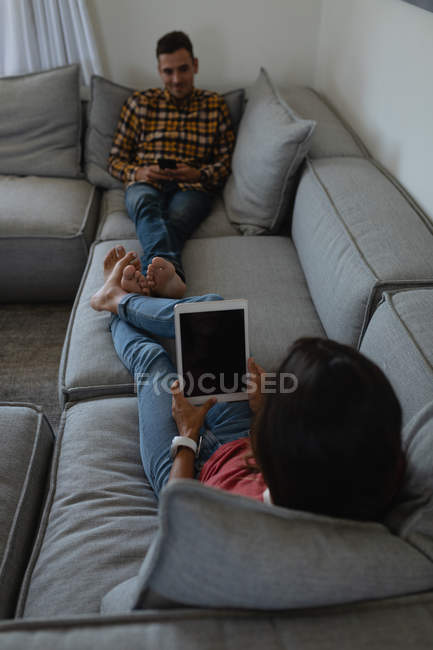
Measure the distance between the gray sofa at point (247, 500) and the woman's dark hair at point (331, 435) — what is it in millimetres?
38

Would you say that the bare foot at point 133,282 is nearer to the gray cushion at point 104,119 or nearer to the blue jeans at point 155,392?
the blue jeans at point 155,392

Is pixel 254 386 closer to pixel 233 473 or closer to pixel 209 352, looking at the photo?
pixel 209 352

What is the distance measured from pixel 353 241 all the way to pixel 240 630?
1.04 meters

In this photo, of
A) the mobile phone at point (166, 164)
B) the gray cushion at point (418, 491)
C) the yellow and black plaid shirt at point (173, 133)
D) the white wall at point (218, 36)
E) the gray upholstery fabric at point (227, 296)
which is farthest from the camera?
the white wall at point (218, 36)

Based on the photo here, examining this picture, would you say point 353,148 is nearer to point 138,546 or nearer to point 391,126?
point 391,126

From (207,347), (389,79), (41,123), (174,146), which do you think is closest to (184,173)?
(174,146)

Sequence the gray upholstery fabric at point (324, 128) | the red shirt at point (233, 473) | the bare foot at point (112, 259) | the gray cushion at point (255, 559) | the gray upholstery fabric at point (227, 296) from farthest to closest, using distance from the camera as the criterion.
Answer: the gray upholstery fabric at point (324, 128)
the bare foot at point (112, 259)
the gray upholstery fabric at point (227, 296)
the red shirt at point (233, 473)
the gray cushion at point (255, 559)

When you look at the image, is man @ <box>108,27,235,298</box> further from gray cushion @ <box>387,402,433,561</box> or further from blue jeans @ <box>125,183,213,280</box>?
gray cushion @ <box>387,402,433,561</box>

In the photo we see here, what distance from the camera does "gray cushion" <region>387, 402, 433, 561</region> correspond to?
65cm

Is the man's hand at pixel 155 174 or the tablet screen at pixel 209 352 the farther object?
the man's hand at pixel 155 174

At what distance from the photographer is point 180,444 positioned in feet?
3.38

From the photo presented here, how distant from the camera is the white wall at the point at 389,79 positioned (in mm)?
1493

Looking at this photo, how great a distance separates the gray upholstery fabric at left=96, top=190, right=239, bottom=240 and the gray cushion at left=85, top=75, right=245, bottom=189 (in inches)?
7.6

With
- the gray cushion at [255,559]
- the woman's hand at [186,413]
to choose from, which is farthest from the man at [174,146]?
the gray cushion at [255,559]
